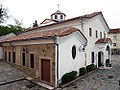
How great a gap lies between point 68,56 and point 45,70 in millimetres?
2415

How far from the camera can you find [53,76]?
823 cm

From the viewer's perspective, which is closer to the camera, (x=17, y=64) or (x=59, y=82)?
(x=59, y=82)

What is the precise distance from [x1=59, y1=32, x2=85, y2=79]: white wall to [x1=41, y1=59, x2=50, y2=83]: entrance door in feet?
3.78

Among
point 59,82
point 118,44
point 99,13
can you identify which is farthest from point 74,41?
point 118,44

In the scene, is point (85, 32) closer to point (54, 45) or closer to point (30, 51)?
point (54, 45)

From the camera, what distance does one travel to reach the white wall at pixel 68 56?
27.6 ft

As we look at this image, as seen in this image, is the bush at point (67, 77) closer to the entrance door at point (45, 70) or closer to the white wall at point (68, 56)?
the white wall at point (68, 56)

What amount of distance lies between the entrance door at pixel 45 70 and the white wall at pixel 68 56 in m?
1.15

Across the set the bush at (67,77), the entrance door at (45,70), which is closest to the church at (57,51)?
the entrance door at (45,70)

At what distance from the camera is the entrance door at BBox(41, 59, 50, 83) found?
28.9 ft

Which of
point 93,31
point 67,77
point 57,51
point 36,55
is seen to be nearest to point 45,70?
point 36,55

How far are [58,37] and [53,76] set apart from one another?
3196 mm

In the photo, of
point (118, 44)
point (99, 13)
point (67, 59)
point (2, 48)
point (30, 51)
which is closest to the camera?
point (67, 59)

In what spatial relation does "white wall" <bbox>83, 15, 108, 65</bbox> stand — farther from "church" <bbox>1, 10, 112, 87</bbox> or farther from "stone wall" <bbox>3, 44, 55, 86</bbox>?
"stone wall" <bbox>3, 44, 55, 86</bbox>
